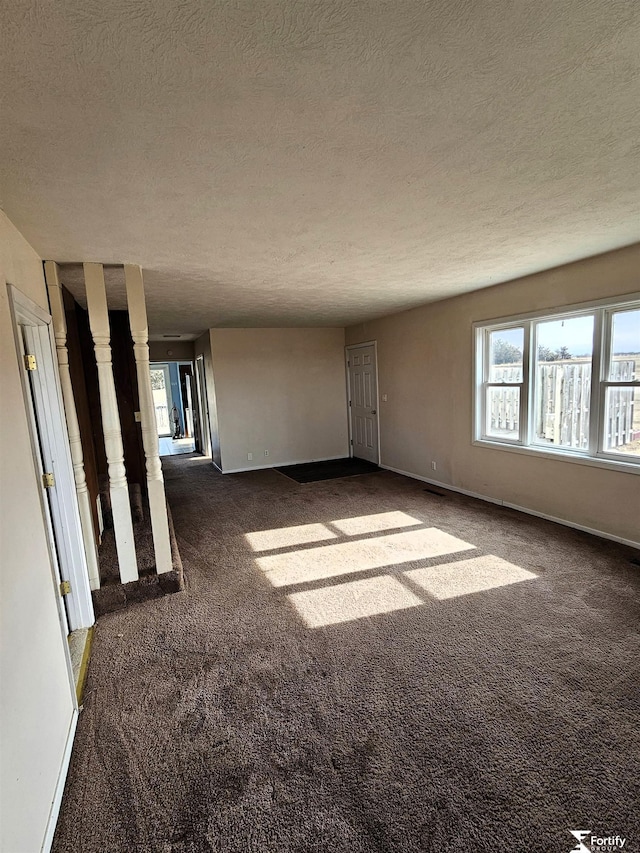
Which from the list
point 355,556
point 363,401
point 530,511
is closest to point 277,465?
point 363,401

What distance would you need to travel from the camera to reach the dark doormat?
6336 millimetres

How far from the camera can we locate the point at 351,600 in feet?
9.34

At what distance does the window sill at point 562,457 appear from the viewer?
10.9 feet

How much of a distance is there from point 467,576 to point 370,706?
1473 millimetres

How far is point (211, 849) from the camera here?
Answer: 1356 millimetres

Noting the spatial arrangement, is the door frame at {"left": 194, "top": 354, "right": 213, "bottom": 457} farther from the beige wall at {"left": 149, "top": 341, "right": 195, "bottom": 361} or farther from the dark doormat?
the dark doormat

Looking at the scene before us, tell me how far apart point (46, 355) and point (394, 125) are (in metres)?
2.29

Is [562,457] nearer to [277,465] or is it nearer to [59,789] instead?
[59,789]

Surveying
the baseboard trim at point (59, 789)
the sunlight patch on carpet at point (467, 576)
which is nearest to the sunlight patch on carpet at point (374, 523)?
the sunlight patch on carpet at point (467, 576)

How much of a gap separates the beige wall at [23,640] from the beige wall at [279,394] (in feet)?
15.4

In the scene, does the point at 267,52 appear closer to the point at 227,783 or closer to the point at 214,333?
the point at 227,783

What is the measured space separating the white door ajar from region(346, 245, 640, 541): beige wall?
193 mm

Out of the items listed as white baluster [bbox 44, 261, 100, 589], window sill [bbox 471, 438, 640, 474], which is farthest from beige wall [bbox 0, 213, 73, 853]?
window sill [bbox 471, 438, 640, 474]

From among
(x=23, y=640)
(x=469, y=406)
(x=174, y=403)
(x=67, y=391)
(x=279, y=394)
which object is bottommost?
(x=23, y=640)
